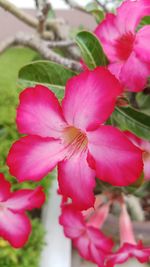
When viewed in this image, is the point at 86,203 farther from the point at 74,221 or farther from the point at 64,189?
the point at 74,221

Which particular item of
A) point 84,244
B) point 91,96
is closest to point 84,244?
point 84,244

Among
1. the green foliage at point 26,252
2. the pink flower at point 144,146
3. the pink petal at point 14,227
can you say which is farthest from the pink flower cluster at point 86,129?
the green foliage at point 26,252

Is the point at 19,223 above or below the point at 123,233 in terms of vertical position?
above

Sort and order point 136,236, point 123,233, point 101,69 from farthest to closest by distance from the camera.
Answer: point 136,236 → point 123,233 → point 101,69

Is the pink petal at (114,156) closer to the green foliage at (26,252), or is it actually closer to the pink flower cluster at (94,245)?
the pink flower cluster at (94,245)

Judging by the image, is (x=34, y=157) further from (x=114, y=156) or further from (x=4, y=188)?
(x=4, y=188)

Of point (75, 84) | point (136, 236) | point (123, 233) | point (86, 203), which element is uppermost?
point (75, 84)

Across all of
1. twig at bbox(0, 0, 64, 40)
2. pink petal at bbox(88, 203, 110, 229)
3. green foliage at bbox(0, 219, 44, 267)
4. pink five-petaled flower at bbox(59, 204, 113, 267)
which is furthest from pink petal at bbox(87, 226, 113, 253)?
twig at bbox(0, 0, 64, 40)

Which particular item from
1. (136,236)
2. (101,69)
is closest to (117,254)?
(136,236)
